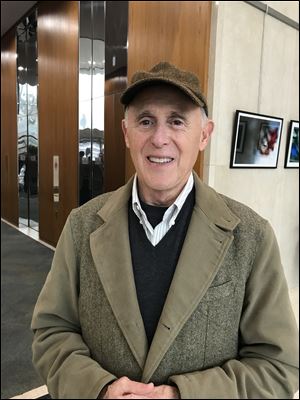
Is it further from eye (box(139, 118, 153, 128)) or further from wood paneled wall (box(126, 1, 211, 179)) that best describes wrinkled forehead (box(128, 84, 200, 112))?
wood paneled wall (box(126, 1, 211, 179))

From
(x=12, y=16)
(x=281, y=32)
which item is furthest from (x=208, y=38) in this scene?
(x=12, y=16)

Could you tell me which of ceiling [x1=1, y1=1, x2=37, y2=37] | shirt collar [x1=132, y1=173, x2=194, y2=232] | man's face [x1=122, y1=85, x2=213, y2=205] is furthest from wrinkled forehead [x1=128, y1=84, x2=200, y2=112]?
ceiling [x1=1, y1=1, x2=37, y2=37]

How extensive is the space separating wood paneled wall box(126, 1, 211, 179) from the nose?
0.25 meters

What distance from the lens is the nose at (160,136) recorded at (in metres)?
0.49

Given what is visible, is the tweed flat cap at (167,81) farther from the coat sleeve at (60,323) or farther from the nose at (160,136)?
the coat sleeve at (60,323)

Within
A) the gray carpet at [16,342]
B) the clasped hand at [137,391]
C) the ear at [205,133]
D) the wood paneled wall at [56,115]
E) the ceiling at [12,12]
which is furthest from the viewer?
the gray carpet at [16,342]

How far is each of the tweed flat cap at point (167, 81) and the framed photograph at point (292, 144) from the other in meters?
0.32

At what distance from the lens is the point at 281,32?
75 cm

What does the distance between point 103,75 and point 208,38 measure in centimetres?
54

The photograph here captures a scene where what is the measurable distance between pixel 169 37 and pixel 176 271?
2.49 ft

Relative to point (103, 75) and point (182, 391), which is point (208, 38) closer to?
point (103, 75)

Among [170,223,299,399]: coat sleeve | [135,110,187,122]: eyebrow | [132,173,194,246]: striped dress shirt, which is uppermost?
[135,110,187,122]: eyebrow

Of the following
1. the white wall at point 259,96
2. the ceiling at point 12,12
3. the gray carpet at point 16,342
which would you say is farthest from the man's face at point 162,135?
the gray carpet at point 16,342

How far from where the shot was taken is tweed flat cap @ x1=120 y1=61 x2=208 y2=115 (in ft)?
1.59
